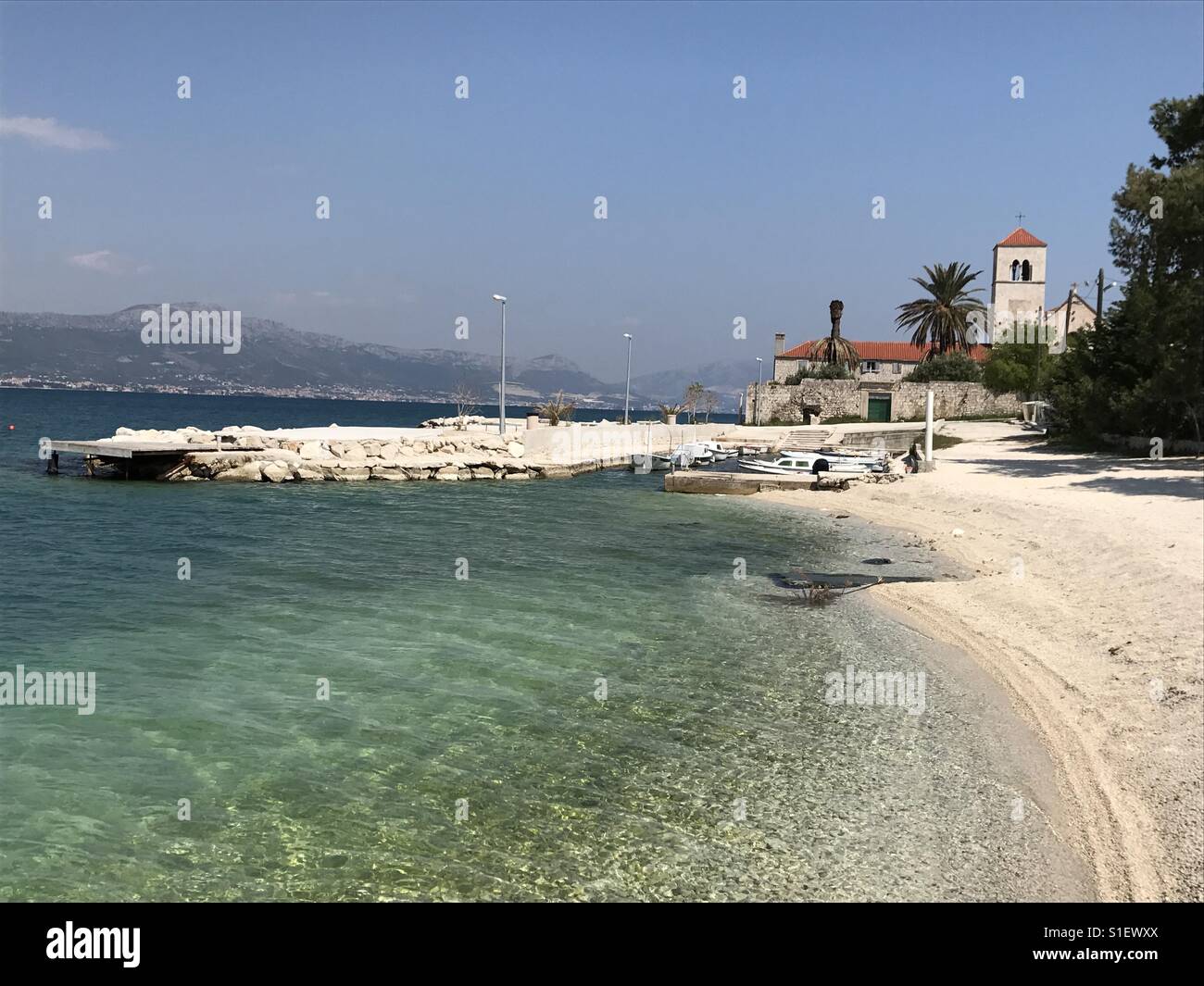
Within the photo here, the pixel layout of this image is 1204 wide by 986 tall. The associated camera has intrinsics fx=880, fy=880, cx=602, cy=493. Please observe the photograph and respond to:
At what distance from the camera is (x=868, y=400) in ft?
248

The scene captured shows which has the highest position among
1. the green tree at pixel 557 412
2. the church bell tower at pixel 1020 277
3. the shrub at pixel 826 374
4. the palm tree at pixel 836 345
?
the church bell tower at pixel 1020 277

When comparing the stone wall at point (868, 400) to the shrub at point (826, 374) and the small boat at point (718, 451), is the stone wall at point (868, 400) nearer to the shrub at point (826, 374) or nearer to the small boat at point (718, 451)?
the shrub at point (826, 374)

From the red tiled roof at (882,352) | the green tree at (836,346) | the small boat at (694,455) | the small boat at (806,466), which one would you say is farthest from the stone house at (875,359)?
the small boat at (806,466)

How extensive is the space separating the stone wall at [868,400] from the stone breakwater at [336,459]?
3330cm

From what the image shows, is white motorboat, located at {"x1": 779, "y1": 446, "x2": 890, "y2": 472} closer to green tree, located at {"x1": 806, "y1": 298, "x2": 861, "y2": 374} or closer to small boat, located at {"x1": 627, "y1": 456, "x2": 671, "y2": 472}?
small boat, located at {"x1": 627, "y1": 456, "x2": 671, "y2": 472}

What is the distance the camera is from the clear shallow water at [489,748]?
678cm

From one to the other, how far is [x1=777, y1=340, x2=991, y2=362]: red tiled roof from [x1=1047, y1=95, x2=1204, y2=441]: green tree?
58546 millimetres

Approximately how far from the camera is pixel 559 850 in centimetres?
707

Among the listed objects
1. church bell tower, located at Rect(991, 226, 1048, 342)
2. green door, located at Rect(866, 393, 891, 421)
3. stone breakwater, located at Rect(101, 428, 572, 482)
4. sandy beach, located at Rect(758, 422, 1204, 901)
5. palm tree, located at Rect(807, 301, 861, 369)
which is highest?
church bell tower, located at Rect(991, 226, 1048, 342)

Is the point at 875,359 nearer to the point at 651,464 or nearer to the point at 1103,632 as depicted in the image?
the point at 651,464

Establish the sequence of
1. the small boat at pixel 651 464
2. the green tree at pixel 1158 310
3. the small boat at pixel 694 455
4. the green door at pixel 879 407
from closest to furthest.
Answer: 1. the green tree at pixel 1158 310
2. the small boat at pixel 694 455
3. the small boat at pixel 651 464
4. the green door at pixel 879 407

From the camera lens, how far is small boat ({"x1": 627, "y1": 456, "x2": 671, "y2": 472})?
51125 mm

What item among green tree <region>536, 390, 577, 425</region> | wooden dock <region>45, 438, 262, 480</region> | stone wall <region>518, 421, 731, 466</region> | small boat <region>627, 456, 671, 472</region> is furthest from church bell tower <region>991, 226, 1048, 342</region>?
wooden dock <region>45, 438, 262, 480</region>

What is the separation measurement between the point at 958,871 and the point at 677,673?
5.62m
